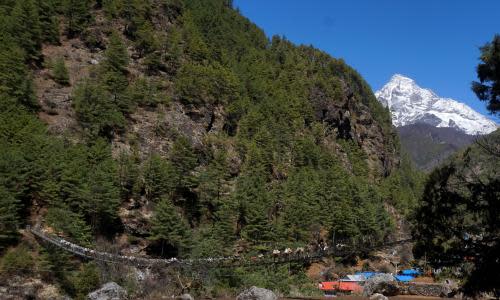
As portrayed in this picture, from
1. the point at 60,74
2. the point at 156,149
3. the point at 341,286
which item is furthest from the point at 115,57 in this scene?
the point at 341,286

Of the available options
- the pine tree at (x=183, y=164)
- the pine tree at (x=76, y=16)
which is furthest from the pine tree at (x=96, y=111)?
the pine tree at (x=76, y=16)

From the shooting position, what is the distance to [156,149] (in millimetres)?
42125

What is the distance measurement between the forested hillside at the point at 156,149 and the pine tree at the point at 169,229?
0.10 metres

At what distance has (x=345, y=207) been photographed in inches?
1821

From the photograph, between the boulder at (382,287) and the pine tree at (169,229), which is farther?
the pine tree at (169,229)

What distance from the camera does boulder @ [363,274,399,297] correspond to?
23.1 meters

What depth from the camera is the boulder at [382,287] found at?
2309 cm

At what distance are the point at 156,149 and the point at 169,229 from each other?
13.1 metres

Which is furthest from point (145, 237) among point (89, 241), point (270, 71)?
point (270, 71)

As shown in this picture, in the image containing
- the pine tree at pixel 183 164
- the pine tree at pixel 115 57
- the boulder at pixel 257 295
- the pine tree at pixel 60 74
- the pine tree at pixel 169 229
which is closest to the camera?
the boulder at pixel 257 295

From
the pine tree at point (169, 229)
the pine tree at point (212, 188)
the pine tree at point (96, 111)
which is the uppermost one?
the pine tree at point (96, 111)

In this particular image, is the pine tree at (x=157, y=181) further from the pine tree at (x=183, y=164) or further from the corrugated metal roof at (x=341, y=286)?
the corrugated metal roof at (x=341, y=286)

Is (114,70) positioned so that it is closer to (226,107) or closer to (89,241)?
(226,107)

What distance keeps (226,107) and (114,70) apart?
15.0 meters
